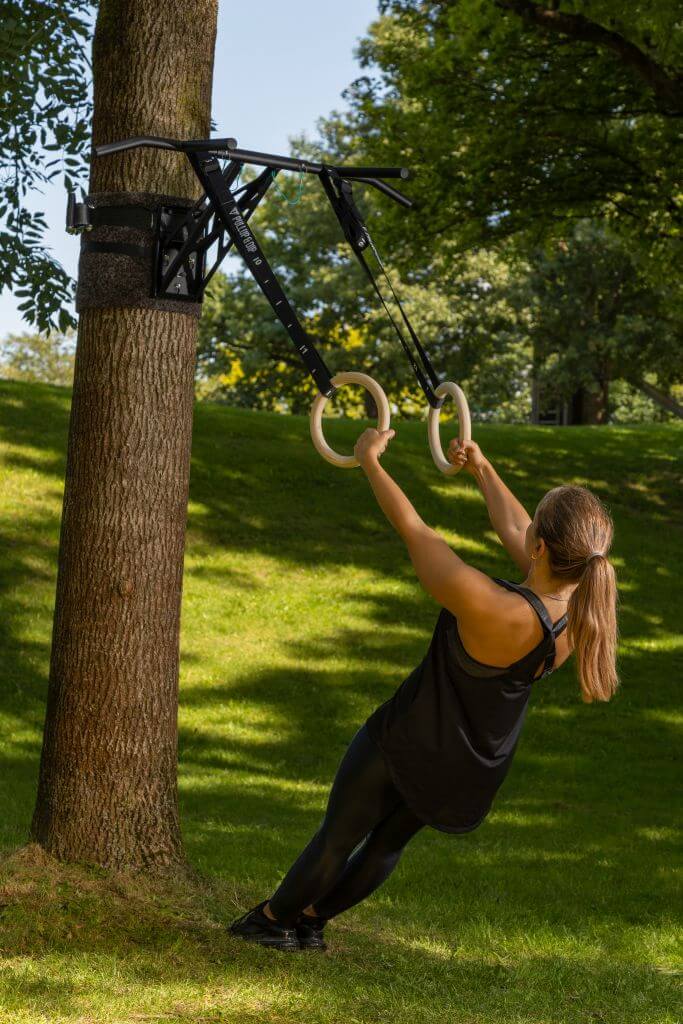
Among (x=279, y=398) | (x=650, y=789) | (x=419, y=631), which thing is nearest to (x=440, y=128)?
(x=419, y=631)

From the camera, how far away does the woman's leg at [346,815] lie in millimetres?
4246

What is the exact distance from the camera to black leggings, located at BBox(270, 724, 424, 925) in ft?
14.0

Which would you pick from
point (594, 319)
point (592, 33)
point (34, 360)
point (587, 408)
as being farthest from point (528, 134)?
point (34, 360)

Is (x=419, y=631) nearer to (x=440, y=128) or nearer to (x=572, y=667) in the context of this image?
(x=572, y=667)

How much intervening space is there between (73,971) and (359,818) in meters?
1.19

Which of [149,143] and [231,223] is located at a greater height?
[149,143]

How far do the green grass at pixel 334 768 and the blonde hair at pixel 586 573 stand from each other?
1.47 metres

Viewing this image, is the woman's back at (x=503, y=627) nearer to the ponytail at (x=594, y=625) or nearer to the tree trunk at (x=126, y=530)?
the ponytail at (x=594, y=625)

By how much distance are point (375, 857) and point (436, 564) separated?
4.46ft

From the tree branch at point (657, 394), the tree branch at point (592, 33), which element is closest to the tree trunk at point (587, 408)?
the tree branch at point (657, 394)

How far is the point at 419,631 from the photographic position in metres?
13.7

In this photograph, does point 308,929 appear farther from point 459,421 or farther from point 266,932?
point 459,421

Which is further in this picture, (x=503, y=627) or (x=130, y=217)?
(x=130, y=217)

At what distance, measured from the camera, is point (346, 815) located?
4.32m
